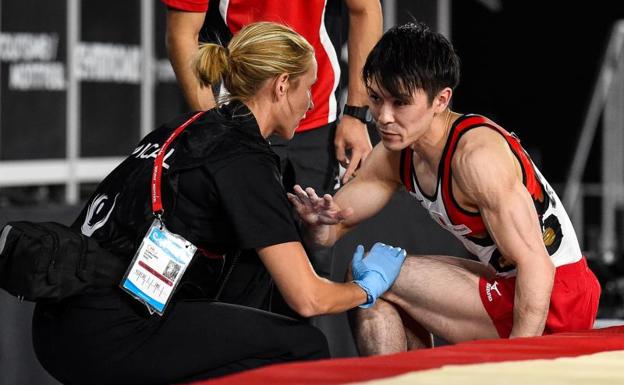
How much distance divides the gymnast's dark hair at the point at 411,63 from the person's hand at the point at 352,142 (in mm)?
379

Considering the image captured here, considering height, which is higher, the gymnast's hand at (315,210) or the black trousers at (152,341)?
the gymnast's hand at (315,210)

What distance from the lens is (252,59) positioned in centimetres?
259

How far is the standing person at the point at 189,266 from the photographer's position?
2.41 m

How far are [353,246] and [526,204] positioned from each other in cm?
120

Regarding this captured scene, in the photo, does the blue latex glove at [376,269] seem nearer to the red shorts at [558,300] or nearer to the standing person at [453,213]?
the standing person at [453,213]

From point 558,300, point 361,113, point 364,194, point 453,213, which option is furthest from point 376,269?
point 361,113

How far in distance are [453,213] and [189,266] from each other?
67cm

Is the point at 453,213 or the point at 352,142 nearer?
the point at 453,213

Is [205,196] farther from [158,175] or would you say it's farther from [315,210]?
[315,210]

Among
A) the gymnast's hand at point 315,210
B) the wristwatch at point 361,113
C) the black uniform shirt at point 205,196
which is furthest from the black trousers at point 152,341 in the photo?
the wristwatch at point 361,113

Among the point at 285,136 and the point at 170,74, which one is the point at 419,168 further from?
the point at 170,74

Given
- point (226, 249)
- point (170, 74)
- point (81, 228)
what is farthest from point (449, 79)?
point (170, 74)

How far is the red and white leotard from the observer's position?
2.80 meters

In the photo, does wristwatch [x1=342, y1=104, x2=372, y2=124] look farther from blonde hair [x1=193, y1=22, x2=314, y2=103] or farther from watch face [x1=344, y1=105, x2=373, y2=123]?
blonde hair [x1=193, y1=22, x2=314, y2=103]
